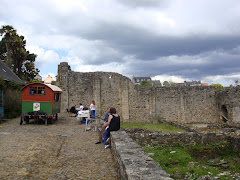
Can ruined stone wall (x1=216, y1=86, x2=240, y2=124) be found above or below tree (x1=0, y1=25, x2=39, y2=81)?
below

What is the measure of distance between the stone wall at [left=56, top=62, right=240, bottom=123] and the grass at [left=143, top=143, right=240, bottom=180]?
40.5 feet

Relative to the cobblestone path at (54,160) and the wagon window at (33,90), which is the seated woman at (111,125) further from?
the wagon window at (33,90)

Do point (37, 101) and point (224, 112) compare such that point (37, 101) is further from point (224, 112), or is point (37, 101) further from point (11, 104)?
point (224, 112)

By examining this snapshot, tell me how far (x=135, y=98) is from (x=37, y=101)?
10.6 meters

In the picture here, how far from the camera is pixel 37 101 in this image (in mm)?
13305

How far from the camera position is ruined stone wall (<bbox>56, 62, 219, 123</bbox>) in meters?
20.8

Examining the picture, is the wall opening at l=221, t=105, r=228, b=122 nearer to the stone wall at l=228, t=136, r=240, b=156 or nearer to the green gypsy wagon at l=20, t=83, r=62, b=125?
the stone wall at l=228, t=136, r=240, b=156

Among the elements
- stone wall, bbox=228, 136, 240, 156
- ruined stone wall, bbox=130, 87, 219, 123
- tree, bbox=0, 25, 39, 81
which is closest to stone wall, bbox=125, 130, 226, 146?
stone wall, bbox=228, 136, 240, 156

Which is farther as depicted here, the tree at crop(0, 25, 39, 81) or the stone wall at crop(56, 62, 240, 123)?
the tree at crop(0, 25, 39, 81)

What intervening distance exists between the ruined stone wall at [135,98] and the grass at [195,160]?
12371 mm

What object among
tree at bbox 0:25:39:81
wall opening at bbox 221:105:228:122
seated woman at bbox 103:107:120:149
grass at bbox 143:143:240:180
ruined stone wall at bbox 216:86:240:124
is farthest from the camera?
tree at bbox 0:25:39:81

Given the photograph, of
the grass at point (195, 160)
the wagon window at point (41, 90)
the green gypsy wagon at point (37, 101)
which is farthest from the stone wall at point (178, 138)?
the wagon window at point (41, 90)

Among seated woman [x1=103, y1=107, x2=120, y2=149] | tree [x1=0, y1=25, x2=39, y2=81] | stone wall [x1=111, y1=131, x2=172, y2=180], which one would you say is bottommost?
stone wall [x1=111, y1=131, x2=172, y2=180]

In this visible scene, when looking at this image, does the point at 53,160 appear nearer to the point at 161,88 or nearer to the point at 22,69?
the point at 161,88
